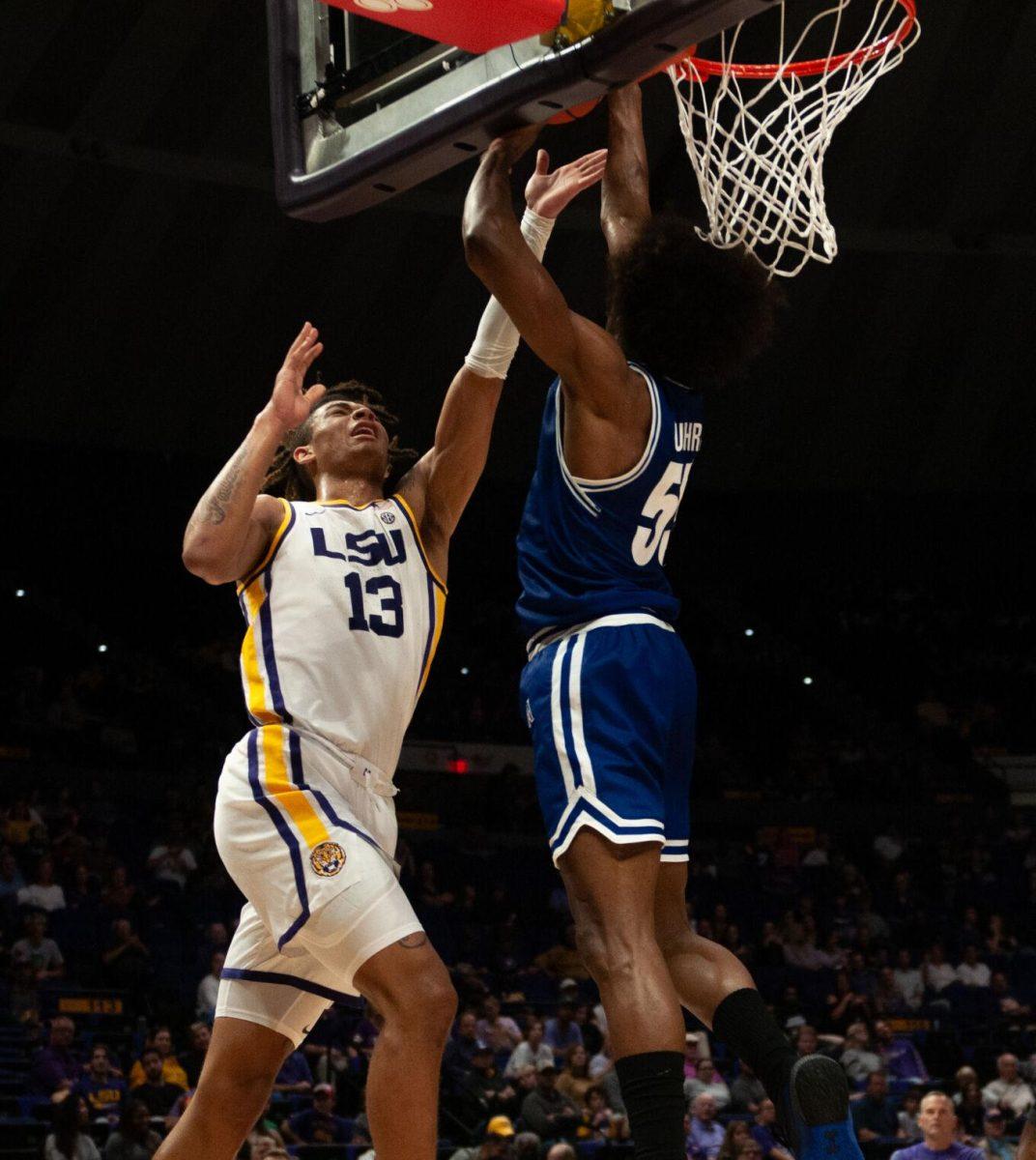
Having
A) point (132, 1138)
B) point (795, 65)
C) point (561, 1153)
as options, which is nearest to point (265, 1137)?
point (132, 1138)

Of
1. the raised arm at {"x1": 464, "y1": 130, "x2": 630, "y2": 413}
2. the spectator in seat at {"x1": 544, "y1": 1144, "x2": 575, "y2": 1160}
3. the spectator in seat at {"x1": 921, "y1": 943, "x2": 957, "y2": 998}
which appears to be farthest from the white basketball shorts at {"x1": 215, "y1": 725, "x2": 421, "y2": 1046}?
the spectator in seat at {"x1": 921, "y1": 943, "x2": 957, "y2": 998}

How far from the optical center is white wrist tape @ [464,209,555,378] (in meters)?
4.89

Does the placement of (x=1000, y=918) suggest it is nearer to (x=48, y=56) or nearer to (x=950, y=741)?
(x=950, y=741)

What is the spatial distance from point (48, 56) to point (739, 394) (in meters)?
8.59

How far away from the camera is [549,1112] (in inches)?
437

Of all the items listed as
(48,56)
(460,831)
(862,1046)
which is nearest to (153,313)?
(48,56)

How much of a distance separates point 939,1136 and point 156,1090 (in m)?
4.76

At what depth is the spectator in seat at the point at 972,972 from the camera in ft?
52.8

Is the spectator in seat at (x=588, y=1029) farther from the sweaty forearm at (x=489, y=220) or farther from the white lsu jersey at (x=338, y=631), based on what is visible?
the sweaty forearm at (x=489, y=220)

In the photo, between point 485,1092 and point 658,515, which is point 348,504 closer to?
point 658,515

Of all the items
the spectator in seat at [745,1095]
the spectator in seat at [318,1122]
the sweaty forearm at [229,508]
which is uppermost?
the sweaty forearm at [229,508]

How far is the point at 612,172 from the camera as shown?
4.89 meters

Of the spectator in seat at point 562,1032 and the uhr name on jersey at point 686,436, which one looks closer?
the uhr name on jersey at point 686,436

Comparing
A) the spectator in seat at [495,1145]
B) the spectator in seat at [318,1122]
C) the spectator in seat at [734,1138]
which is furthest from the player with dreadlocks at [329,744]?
the spectator in seat at [734,1138]
